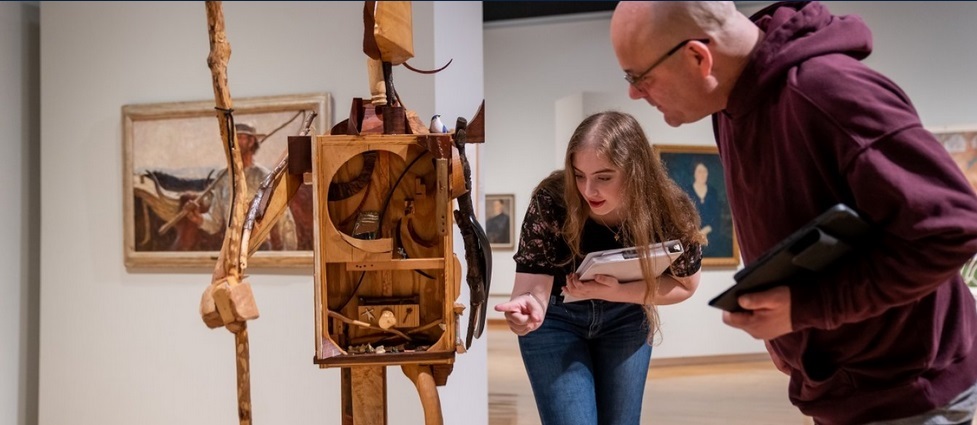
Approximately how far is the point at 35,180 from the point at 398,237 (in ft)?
10.2

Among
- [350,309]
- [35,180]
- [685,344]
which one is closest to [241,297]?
[350,309]

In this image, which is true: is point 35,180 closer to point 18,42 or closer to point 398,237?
point 18,42

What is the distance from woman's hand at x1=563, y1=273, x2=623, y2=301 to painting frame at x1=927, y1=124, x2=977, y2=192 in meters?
5.21

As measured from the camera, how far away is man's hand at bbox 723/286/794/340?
1.38 meters

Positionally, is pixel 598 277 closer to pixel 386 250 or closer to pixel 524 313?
pixel 524 313

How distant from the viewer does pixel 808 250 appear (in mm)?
1309

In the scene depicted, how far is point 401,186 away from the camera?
233cm

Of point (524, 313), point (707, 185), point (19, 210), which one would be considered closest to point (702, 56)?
point (524, 313)

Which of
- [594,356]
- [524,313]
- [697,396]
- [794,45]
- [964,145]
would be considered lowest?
[697,396]

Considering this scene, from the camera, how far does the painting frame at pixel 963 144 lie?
646cm

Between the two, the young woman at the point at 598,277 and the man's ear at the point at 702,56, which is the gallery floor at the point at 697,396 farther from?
the man's ear at the point at 702,56

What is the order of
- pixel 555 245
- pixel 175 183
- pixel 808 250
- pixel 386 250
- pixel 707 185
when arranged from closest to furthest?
pixel 808 250
pixel 386 250
pixel 555 245
pixel 175 183
pixel 707 185

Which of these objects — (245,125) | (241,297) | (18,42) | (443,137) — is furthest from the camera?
(18,42)

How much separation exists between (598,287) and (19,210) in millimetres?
3503
